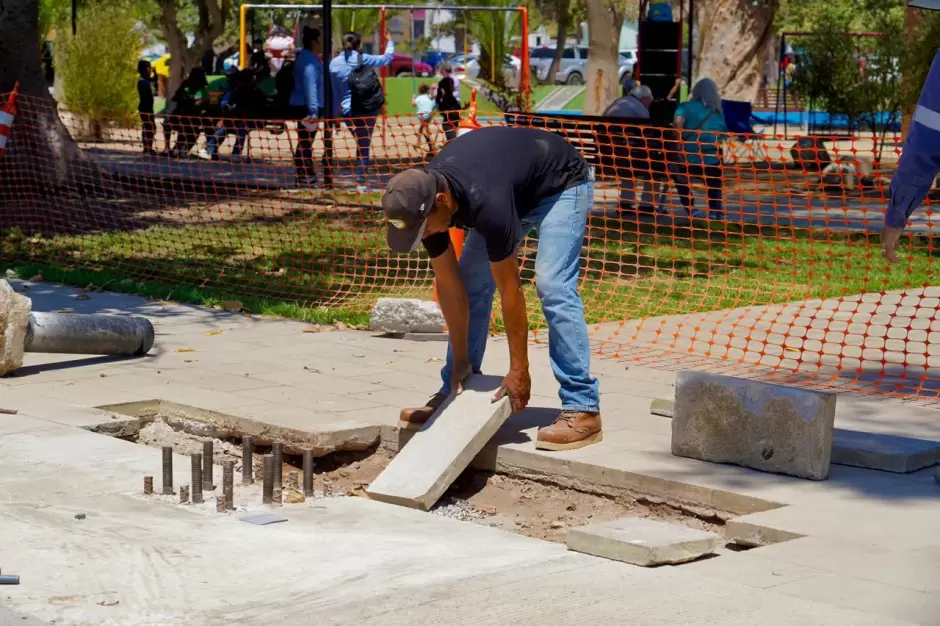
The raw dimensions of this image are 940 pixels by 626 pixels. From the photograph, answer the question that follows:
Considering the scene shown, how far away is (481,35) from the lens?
41.0 metres

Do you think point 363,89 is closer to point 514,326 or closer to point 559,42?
point 514,326

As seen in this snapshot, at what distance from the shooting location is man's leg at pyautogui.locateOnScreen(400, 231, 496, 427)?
6559 millimetres

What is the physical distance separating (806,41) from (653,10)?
10.4 ft

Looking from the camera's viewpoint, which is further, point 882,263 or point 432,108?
point 432,108

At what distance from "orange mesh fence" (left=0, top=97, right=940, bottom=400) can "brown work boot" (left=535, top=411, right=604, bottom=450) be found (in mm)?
2272

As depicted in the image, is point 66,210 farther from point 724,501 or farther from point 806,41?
point 806,41

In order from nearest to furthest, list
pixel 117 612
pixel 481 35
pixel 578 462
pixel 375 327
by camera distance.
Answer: pixel 117 612, pixel 578 462, pixel 375 327, pixel 481 35

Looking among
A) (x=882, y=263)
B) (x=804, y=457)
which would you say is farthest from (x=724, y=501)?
(x=882, y=263)

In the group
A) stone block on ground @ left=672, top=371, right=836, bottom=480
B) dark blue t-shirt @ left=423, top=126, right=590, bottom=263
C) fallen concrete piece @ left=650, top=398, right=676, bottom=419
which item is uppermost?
dark blue t-shirt @ left=423, top=126, right=590, bottom=263

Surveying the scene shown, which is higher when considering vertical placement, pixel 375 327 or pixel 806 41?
pixel 806 41

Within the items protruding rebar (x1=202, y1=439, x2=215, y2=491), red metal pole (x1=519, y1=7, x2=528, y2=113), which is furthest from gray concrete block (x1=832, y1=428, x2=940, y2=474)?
red metal pole (x1=519, y1=7, x2=528, y2=113)

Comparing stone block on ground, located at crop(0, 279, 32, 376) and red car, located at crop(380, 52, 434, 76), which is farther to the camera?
red car, located at crop(380, 52, 434, 76)

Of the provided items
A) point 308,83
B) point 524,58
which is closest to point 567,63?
point 524,58

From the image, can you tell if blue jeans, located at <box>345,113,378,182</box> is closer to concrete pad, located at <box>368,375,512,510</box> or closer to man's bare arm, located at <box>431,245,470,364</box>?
man's bare arm, located at <box>431,245,470,364</box>
